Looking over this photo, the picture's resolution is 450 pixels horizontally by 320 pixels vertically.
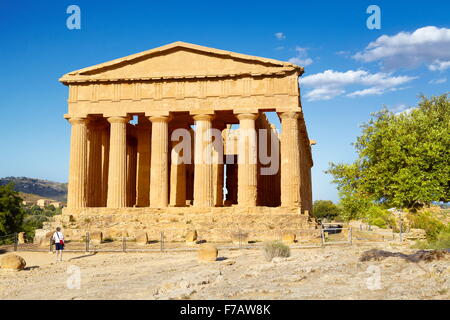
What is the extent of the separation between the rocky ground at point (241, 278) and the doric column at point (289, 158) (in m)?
10.7

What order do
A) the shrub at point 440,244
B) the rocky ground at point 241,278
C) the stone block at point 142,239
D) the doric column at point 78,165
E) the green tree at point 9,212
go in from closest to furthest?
1. the rocky ground at point 241,278
2. the shrub at point 440,244
3. the stone block at point 142,239
4. the doric column at point 78,165
5. the green tree at point 9,212

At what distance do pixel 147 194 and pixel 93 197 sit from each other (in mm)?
4386

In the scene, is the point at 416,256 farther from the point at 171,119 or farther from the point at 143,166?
the point at 143,166

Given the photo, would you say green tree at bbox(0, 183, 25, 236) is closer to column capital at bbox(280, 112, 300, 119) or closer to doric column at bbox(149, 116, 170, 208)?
doric column at bbox(149, 116, 170, 208)

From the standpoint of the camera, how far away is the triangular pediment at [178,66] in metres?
29.2

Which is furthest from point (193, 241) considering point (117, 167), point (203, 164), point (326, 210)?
point (326, 210)

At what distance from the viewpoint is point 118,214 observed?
2791 cm

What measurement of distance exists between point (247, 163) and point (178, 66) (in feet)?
24.5

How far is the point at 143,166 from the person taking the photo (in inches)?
1367

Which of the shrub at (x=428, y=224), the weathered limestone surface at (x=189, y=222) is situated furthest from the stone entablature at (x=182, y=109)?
the shrub at (x=428, y=224)

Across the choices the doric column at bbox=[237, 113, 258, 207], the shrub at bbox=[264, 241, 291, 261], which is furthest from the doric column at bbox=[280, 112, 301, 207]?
the shrub at bbox=[264, 241, 291, 261]

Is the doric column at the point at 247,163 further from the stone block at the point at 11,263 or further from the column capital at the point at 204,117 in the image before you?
the stone block at the point at 11,263

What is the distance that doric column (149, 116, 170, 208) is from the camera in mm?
29891

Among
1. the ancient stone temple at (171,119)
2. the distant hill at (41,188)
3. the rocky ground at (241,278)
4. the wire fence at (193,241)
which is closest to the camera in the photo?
the rocky ground at (241,278)
